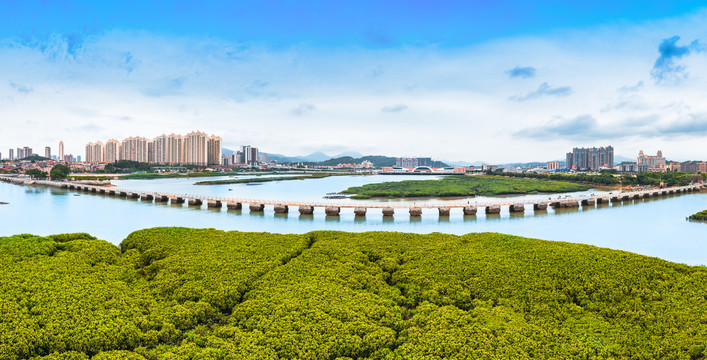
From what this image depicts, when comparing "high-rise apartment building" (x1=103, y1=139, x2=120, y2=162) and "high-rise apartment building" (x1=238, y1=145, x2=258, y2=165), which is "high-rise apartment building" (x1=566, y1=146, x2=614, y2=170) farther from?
"high-rise apartment building" (x1=103, y1=139, x2=120, y2=162)

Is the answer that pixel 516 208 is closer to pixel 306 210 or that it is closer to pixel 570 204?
pixel 570 204

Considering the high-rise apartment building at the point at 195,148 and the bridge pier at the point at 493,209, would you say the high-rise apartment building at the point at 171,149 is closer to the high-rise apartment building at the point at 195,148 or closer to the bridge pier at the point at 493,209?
the high-rise apartment building at the point at 195,148

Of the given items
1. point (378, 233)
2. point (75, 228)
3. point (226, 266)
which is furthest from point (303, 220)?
point (226, 266)

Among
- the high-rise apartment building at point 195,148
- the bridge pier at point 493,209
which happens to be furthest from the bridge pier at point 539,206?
the high-rise apartment building at point 195,148

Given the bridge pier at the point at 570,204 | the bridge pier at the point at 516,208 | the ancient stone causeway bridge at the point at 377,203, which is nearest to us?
the ancient stone causeway bridge at the point at 377,203

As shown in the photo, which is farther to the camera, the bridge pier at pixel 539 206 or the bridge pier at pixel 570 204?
the bridge pier at pixel 570 204

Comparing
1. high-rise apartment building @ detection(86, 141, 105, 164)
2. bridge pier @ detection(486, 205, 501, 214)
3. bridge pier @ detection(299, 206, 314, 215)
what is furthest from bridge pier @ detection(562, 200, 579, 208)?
high-rise apartment building @ detection(86, 141, 105, 164)

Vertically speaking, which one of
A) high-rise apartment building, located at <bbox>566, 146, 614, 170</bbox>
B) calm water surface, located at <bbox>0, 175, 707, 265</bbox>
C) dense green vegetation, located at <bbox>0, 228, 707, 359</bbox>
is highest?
high-rise apartment building, located at <bbox>566, 146, 614, 170</bbox>

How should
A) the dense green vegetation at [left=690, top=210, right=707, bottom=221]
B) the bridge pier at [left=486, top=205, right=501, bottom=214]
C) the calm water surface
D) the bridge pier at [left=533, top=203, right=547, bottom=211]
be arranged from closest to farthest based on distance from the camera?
1. the calm water surface
2. the dense green vegetation at [left=690, top=210, right=707, bottom=221]
3. the bridge pier at [left=486, top=205, right=501, bottom=214]
4. the bridge pier at [left=533, top=203, right=547, bottom=211]
